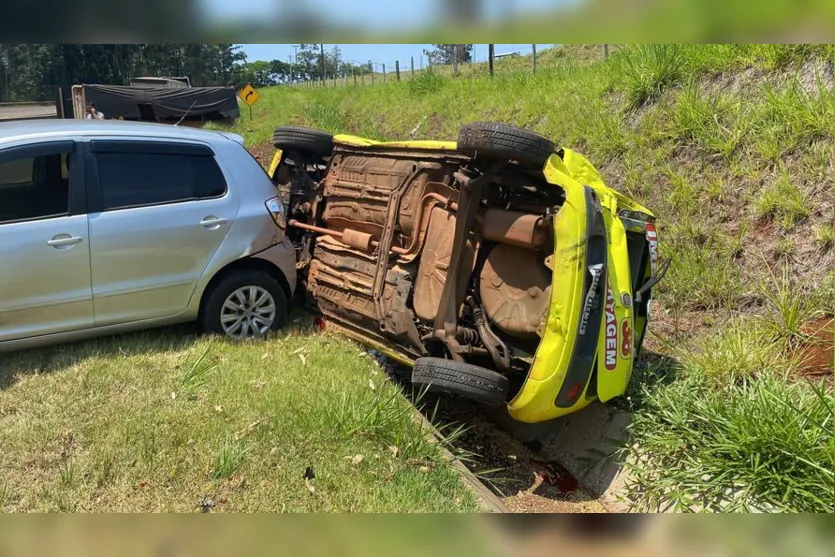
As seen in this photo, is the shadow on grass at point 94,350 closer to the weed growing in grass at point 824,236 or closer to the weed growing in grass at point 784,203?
the weed growing in grass at point 784,203

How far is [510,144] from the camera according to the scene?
3631 millimetres

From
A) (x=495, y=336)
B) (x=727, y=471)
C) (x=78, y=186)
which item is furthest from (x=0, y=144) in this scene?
(x=727, y=471)

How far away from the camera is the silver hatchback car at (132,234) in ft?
13.9

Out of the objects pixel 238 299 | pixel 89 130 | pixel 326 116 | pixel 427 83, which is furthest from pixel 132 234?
pixel 326 116

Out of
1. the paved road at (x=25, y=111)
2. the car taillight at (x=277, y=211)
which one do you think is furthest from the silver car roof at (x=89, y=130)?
the paved road at (x=25, y=111)

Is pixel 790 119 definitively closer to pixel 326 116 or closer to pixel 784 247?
pixel 784 247

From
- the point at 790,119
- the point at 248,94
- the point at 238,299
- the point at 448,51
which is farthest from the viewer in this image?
the point at 248,94

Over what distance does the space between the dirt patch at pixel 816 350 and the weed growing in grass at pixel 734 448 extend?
304mm

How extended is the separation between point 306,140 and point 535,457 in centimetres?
359

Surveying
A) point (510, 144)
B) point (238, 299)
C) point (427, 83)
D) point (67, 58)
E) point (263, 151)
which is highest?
point (427, 83)
